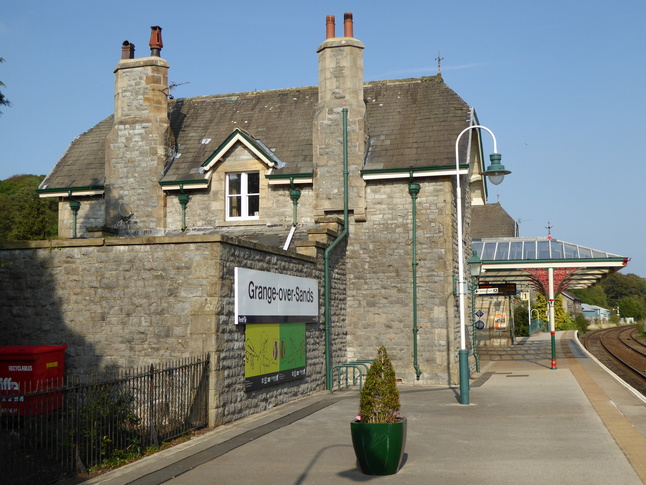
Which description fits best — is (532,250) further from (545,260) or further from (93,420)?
(93,420)

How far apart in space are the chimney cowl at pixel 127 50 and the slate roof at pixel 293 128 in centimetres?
263

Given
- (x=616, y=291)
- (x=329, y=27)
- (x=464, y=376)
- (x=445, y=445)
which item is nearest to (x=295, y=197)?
(x=329, y=27)

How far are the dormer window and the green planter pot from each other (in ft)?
44.3

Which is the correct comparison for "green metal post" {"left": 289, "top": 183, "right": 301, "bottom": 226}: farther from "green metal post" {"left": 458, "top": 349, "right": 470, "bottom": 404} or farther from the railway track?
the railway track

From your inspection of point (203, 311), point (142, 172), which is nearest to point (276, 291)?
point (203, 311)

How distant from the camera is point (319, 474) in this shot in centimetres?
938

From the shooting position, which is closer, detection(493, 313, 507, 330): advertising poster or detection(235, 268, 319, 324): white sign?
detection(235, 268, 319, 324): white sign

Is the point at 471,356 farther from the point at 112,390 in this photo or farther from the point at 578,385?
the point at 112,390

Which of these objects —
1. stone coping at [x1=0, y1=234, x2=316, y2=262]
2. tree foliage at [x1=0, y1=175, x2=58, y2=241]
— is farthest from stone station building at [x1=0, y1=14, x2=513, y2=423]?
tree foliage at [x1=0, y1=175, x2=58, y2=241]

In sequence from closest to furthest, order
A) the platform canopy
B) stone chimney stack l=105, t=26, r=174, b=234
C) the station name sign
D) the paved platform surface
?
the paved platform surface < stone chimney stack l=105, t=26, r=174, b=234 < the platform canopy < the station name sign

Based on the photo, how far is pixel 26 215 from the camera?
35.7 meters

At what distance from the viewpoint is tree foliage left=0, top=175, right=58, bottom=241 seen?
3412cm

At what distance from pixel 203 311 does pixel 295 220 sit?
8574 mm

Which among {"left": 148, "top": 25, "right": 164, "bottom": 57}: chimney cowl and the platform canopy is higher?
{"left": 148, "top": 25, "right": 164, "bottom": 57}: chimney cowl
